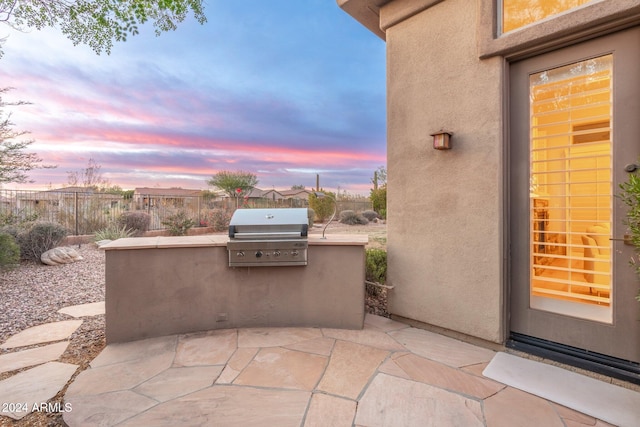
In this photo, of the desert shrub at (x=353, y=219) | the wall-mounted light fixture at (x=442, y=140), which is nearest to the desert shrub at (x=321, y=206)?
the desert shrub at (x=353, y=219)

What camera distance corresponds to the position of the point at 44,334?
122 inches

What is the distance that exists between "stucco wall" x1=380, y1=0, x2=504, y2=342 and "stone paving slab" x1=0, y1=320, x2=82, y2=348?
3554 millimetres

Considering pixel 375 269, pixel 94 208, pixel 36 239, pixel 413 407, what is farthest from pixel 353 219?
pixel 413 407

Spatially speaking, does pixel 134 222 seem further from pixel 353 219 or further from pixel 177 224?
pixel 353 219

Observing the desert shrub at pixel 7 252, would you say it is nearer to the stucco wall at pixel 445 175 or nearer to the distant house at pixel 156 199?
the distant house at pixel 156 199

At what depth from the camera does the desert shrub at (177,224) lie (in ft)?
32.4

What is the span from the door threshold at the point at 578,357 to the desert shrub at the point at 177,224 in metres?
9.75

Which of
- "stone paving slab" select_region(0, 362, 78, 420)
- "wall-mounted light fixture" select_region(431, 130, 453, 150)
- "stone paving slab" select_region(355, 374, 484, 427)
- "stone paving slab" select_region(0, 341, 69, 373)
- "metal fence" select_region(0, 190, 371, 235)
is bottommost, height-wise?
"stone paving slab" select_region(0, 341, 69, 373)

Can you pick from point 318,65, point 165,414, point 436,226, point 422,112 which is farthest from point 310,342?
point 318,65

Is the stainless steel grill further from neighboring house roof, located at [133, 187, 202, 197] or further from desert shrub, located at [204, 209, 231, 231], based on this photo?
neighboring house roof, located at [133, 187, 202, 197]

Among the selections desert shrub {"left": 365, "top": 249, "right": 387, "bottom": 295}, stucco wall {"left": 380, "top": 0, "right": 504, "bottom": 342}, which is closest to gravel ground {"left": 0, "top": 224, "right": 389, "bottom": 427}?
desert shrub {"left": 365, "top": 249, "right": 387, "bottom": 295}

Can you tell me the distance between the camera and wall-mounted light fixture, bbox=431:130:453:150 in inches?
107

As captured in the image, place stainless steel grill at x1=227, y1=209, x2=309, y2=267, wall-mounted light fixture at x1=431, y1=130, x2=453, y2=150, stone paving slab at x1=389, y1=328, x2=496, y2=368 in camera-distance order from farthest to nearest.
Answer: stainless steel grill at x1=227, y1=209, x2=309, y2=267 → wall-mounted light fixture at x1=431, y1=130, x2=453, y2=150 → stone paving slab at x1=389, y1=328, x2=496, y2=368

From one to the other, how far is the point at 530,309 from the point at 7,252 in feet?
25.8
